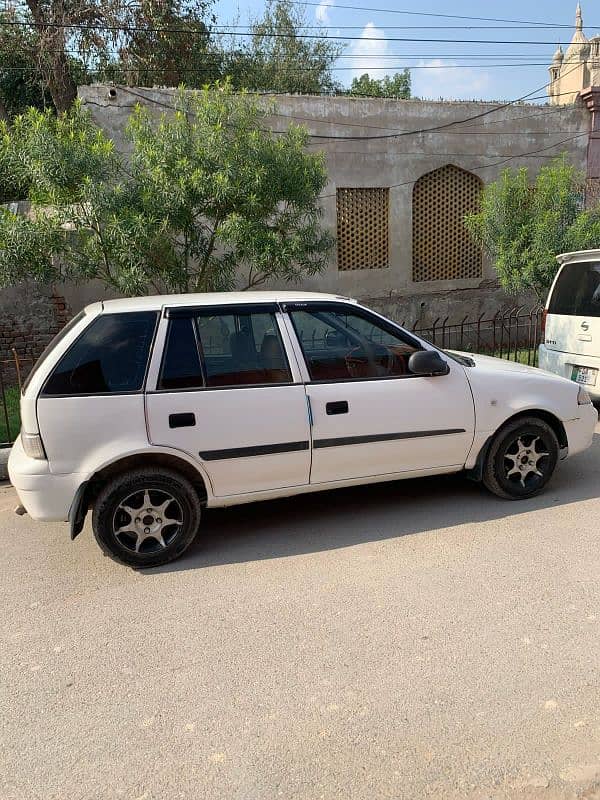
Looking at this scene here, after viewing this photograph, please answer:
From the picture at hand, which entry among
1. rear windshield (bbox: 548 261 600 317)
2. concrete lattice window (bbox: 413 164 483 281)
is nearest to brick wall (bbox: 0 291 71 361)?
concrete lattice window (bbox: 413 164 483 281)

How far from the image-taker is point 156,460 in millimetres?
4039

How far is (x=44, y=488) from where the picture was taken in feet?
12.6

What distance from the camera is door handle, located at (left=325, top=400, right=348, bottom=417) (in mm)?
4305

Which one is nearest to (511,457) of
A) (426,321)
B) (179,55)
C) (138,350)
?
(138,350)

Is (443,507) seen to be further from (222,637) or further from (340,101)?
(340,101)

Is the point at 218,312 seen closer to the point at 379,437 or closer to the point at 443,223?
the point at 379,437

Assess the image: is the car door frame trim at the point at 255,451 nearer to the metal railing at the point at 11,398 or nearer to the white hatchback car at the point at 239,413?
the white hatchback car at the point at 239,413

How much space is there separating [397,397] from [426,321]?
874cm

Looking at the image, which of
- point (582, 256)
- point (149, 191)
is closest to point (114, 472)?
point (149, 191)

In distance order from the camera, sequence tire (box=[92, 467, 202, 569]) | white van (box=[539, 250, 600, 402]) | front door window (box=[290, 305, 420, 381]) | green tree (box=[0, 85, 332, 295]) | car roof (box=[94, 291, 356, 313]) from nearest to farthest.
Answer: tire (box=[92, 467, 202, 569]), car roof (box=[94, 291, 356, 313]), front door window (box=[290, 305, 420, 381]), green tree (box=[0, 85, 332, 295]), white van (box=[539, 250, 600, 402])

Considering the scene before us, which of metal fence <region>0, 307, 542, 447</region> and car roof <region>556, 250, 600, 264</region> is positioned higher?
car roof <region>556, 250, 600, 264</region>

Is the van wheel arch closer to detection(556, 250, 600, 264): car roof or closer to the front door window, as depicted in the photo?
the front door window

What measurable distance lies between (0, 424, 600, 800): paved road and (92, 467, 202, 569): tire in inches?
5.2

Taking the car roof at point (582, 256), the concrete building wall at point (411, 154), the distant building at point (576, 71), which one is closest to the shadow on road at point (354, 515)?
the car roof at point (582, 256)
